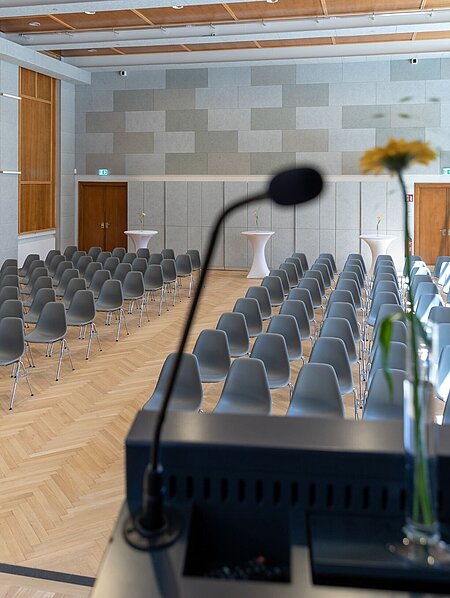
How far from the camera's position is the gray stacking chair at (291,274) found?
434 inches

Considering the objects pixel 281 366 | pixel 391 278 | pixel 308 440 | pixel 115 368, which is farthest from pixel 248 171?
pixel 308 440

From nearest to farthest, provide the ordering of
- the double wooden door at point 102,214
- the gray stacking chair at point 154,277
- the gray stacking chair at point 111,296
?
1. the gray stacking chair at point 111,296
2. the gray stacking chair at point 154,277
3. the double wooden door at point 102,214

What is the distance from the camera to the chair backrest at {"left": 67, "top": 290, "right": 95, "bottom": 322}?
8.37 meters

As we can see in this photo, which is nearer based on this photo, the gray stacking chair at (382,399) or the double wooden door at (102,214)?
the gray stacking chair at (382,399)

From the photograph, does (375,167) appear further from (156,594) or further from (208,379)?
(208,379)

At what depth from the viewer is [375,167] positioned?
1370 millimetres

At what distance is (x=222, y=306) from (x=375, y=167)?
34.8 feet

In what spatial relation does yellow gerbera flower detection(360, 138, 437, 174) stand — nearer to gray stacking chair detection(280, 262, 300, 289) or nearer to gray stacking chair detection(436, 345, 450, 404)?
gray stacking chair detection(436, 345, 450, 404)

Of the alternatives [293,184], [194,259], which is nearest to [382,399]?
[293,184]

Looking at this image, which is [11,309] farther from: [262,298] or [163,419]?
[163,419]

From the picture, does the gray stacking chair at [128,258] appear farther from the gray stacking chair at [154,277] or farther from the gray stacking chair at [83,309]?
the gray stacking chair at [83,309]

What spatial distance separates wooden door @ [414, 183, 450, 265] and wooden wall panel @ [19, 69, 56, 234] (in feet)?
29.6

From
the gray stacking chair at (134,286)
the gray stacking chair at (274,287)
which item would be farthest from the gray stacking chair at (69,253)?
the gray stacking chair at (274,287)

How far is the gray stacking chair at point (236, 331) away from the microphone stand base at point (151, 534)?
5179 millimetres
